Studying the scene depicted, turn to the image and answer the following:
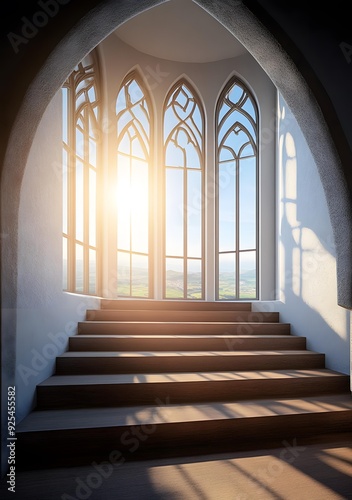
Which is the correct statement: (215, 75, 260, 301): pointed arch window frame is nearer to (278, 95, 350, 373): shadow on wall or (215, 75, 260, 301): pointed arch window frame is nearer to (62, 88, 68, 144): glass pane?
(278, 95, 350, 373): shadow on wall

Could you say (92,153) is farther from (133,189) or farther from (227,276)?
(227,276)

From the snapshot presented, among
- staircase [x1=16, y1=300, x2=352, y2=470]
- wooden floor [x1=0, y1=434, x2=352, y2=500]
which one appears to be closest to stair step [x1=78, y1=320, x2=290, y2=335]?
staircase [x1=16, y1=300, x2=352, y2=470]

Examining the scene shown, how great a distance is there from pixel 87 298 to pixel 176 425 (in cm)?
197

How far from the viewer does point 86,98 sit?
478 cm

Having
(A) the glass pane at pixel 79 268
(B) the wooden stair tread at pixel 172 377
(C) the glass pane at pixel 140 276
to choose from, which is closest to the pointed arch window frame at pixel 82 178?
(A) the glass pane at pixel 79 268

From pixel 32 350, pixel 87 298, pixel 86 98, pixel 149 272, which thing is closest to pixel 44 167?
pixel 32 350

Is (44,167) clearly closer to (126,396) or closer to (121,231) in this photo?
(126,396)

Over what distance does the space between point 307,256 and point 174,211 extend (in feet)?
9.24

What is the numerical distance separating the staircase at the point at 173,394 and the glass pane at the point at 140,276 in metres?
1.81

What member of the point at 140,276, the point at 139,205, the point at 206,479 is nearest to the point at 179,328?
the point at 206,479

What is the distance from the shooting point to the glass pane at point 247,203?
6.23 metres

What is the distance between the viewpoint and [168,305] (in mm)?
4492

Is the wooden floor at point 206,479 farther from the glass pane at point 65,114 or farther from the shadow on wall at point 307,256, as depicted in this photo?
the glass pane at point 65,114

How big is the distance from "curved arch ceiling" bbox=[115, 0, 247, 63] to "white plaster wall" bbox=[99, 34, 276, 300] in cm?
10
